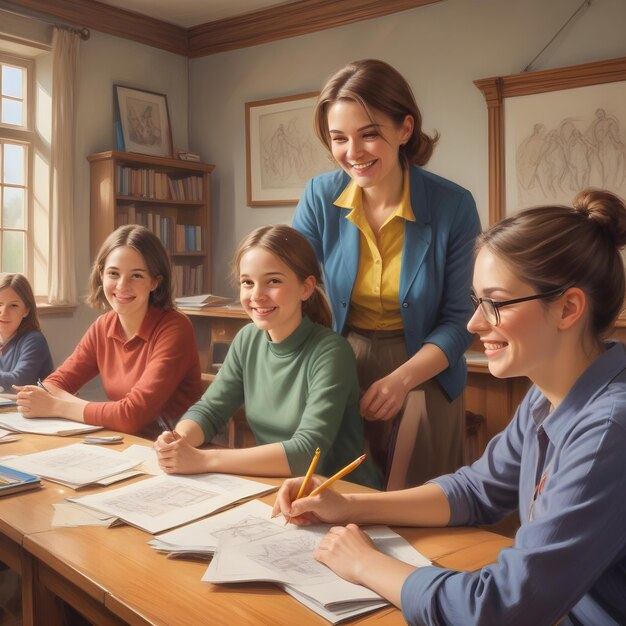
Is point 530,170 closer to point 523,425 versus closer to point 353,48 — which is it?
point 353,48

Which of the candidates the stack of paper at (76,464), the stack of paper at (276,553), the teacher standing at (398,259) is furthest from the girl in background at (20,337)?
the stack of paper at (276,553)

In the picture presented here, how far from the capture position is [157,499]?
4.22 feet

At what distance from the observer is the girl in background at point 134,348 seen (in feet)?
6.63

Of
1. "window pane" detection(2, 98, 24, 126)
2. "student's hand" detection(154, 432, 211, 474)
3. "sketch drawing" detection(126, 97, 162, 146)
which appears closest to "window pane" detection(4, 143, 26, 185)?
"window pane" detection(2, 98, 24, 126)

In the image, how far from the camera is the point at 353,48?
192 inches

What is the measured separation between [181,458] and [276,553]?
0.45 m

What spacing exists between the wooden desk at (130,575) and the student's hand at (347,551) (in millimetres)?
75

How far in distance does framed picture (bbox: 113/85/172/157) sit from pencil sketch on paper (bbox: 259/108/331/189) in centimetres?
76

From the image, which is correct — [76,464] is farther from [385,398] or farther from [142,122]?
[142,122]

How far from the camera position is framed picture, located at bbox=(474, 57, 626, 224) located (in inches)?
152

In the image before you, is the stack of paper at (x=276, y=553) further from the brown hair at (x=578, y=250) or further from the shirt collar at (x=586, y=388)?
the brown hair at (x=578, y=250)

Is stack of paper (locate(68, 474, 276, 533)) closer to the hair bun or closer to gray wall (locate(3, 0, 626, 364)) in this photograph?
the hair bun

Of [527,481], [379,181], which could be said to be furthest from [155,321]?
[527,481]

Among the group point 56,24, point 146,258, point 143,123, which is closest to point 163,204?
point 143,123
